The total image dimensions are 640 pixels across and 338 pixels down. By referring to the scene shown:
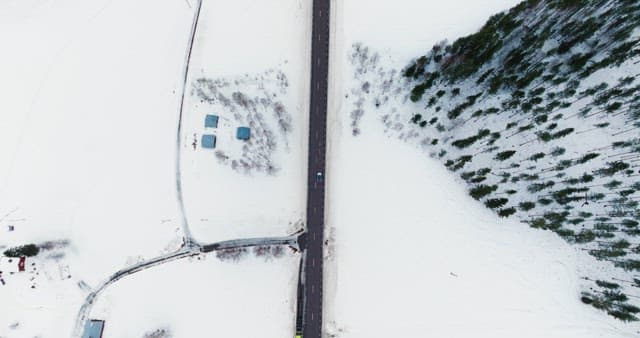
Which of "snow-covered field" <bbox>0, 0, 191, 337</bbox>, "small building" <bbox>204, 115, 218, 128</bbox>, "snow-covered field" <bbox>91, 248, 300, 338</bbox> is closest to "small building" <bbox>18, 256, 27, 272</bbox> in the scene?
"snow-covered field" <bbox>0, 0, 191, 337</bbox>

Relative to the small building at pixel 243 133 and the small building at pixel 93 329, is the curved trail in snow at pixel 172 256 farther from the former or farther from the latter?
the small building at pixel 243 133

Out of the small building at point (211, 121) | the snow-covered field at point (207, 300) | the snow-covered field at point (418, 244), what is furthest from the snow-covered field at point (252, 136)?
the snow-covered field at point (418, 244)

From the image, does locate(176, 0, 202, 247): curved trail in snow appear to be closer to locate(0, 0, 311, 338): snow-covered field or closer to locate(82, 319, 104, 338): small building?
locate(0, 0, 311, 338): snow-covered field

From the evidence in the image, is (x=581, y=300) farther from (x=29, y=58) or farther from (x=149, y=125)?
(x=29, y=58)

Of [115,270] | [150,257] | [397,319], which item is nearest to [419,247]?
[397,319]

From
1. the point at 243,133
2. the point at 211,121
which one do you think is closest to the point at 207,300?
the point at 243,133

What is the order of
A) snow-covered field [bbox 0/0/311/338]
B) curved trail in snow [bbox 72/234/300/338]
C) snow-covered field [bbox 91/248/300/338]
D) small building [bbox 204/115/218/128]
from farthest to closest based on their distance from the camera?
small building [bbox 204/115/218/128] < snow-covered field [bbox 0/0/311/338] < curved trail in snow [bbox 72/234/300/338] < snow-covered field [bbox 91/248/300/338]
